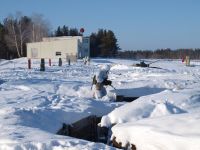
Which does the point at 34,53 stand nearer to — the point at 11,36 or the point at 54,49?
the point at 54,49

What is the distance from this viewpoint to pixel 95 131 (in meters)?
10.7

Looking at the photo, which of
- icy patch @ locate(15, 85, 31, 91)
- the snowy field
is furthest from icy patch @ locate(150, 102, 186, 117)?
icy patch @ locate(15, 85, 31, 91)

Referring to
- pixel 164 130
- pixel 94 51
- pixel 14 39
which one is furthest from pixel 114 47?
pixel 164 130

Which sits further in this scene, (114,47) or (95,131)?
(114,47)

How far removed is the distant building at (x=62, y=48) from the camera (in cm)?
6556

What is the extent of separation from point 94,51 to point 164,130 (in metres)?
79.0

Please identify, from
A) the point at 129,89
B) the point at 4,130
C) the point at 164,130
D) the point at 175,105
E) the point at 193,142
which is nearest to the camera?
the point at 193,142

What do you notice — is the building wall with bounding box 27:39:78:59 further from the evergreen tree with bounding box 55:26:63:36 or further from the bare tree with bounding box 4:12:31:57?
the evergreen tree with bounding box 55:26:63:36

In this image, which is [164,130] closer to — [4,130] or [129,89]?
[4,130]

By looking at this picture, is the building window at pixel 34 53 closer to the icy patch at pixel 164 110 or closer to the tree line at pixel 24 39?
the tree line at pixel 24 39

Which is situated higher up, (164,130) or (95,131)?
(164,130)

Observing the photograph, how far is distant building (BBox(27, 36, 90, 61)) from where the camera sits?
215 ft

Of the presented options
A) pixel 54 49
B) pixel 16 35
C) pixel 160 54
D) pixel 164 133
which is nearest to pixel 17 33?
pixel 16 35

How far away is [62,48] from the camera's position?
2675 inches
